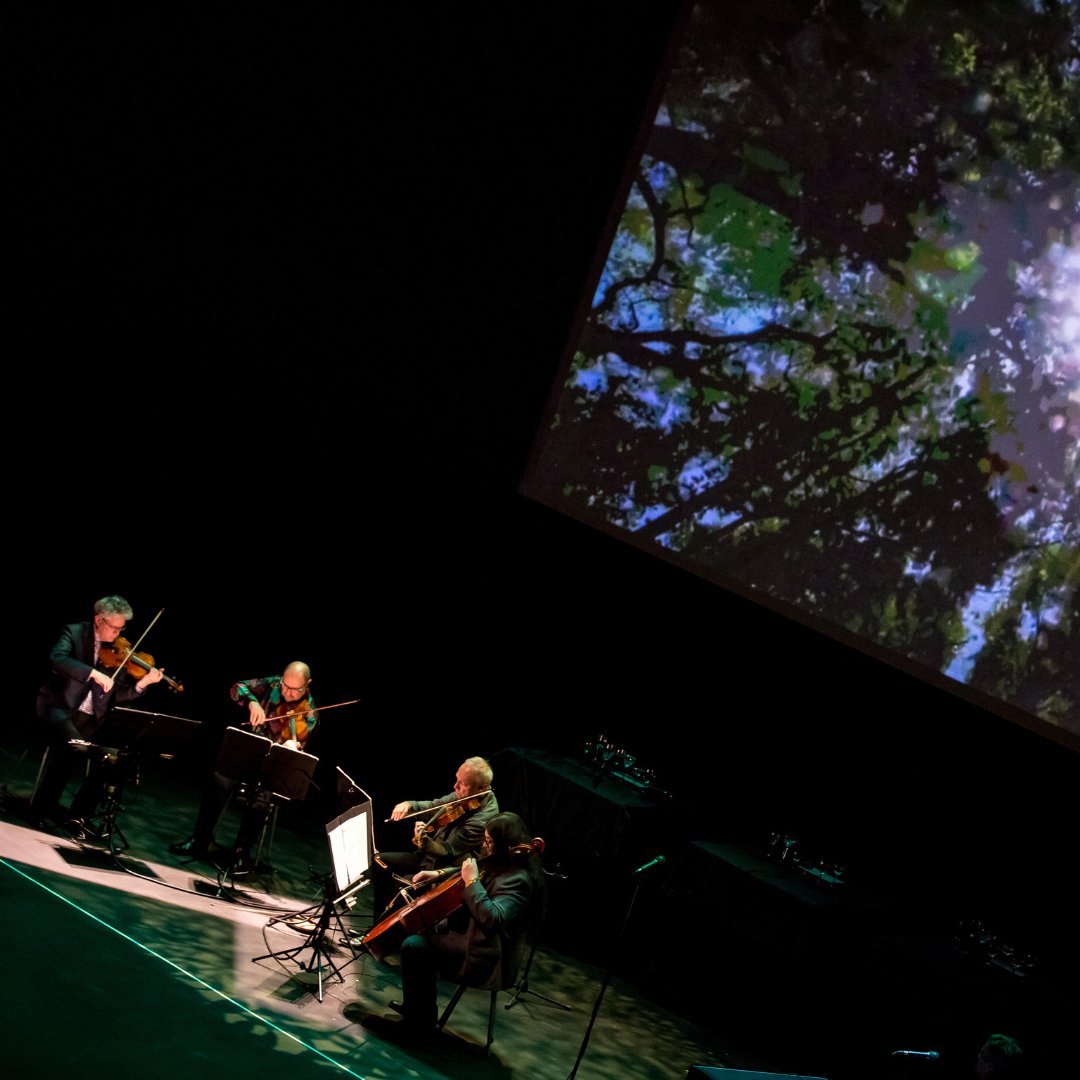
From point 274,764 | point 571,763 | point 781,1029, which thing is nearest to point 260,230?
point 274,764

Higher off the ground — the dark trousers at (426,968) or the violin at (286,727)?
the violin at (286,727)

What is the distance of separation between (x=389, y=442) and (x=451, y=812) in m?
2.58

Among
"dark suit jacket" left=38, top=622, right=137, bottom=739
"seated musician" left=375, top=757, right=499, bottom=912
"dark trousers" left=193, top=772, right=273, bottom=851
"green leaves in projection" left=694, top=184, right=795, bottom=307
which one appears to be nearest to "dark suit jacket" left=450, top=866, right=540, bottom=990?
"seated musician" left=375, top=757, right=499, bottom=912

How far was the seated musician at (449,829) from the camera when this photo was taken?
5.82 m

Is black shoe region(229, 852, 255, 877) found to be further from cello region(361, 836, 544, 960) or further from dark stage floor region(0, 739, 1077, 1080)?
cello region(361, 836, 544, 960)

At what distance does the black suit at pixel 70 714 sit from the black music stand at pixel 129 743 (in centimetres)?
9

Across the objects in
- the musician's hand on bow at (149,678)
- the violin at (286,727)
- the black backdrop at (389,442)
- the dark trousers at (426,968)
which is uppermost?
the black backdrop at (389,442)

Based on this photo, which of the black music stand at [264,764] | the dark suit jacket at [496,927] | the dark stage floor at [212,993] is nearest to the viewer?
the dark stage floor at [212,993]

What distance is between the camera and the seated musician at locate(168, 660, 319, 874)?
6238 millimetres

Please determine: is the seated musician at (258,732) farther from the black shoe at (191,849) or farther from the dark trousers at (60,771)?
the dark trousers at (60,771)

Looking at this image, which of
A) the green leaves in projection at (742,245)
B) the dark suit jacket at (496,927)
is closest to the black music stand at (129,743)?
the dark suit jacket at (496,927)

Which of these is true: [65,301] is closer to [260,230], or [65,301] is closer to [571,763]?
[260,230]

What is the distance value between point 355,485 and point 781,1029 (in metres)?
4.06

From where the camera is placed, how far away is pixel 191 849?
6238 millimetres
